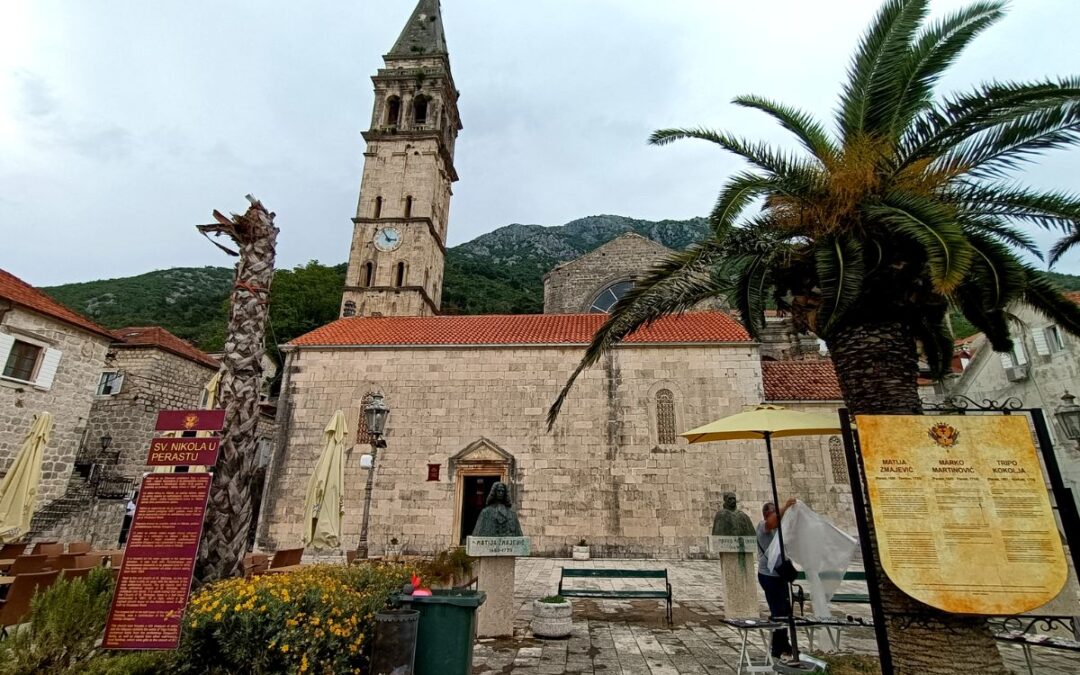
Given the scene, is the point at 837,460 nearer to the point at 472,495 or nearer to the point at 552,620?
the point at 472,495

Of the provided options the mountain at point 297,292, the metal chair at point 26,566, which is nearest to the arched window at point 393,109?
the mountain at point 297,292

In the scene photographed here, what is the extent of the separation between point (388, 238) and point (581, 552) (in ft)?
55.9

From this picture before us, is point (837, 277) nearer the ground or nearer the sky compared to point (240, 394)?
nearer the sky

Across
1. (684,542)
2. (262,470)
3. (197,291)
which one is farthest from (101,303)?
(684,542)

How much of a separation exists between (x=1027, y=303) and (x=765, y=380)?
11.1 meters

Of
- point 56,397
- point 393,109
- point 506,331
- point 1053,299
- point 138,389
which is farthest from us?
point 393,109

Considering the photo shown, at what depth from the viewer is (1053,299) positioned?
5.30 meters

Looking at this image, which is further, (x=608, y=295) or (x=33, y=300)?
(x=608, y=295)

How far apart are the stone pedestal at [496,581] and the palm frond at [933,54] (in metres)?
6.61

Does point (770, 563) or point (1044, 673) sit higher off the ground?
point (770, 563)

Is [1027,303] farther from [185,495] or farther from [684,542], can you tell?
[684,542]

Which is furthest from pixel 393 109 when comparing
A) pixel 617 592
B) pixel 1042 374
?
pixel 1042 374

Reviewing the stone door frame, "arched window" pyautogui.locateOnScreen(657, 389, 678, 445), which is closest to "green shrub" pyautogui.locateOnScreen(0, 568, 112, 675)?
the stone door frame

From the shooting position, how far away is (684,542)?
1384 centimetres
